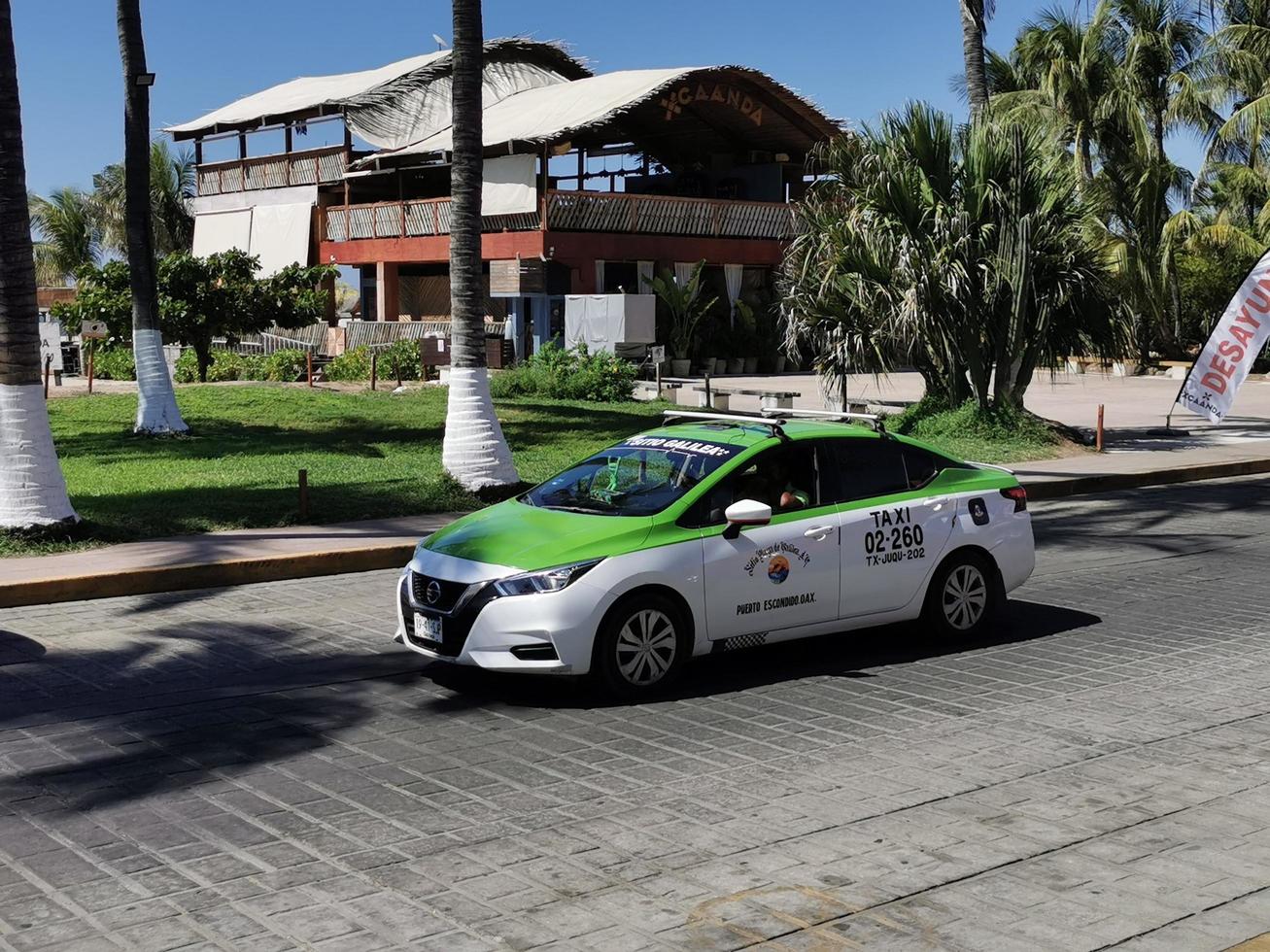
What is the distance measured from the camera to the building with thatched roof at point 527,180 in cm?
3800

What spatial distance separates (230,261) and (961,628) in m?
24.9

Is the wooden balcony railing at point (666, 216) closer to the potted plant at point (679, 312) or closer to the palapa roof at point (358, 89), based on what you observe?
the potted plant at point (679, 312)

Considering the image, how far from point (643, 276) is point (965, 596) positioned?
3084 cm

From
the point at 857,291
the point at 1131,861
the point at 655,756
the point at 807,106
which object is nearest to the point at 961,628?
the point at 655,756

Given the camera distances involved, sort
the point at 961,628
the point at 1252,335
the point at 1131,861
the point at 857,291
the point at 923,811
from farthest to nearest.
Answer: the point at 1252,335 < the point at 857,291 < the point at 961,628 < the point at 923,811 < the point at 1131,861

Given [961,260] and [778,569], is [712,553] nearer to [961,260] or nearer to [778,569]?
[778,569]

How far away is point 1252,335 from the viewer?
23.1 meters

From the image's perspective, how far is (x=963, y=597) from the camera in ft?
31.9

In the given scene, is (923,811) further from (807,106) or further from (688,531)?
(807,106)

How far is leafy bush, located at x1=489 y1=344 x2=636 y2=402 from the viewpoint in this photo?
94.1 ft

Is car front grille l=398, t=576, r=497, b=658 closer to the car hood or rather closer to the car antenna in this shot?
the car hood

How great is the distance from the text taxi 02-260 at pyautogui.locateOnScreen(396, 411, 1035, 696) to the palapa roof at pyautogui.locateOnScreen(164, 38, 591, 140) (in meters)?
36.4

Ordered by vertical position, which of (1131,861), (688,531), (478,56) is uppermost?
(478,56)

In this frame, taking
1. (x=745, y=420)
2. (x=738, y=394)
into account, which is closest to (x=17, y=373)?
(x=745, y=420)
